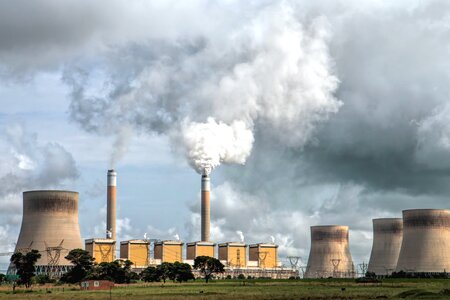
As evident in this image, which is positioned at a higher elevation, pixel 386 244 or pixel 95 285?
pixel 386 244

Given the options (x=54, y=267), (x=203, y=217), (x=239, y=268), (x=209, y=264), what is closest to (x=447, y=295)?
(x=209, y=264)

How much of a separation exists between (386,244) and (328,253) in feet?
33.8

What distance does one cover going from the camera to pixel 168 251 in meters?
140

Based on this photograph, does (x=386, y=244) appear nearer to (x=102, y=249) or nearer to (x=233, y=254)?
(x=233, y=254)

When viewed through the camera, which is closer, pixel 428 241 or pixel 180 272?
pixel 180 272

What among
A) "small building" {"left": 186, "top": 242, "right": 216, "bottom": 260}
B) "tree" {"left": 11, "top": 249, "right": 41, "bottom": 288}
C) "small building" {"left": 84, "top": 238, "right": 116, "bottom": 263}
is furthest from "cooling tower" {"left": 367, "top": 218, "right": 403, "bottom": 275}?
"tree" {"left": 11, "top": 249, "right": 41, "bottom": 288}

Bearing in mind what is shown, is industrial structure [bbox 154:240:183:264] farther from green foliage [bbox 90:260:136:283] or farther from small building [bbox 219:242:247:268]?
green foliage [bbox 90:260:136:283]

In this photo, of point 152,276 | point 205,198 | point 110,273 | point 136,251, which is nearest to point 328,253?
point 205,198

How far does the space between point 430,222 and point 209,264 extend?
105ft

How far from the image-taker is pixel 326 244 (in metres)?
138

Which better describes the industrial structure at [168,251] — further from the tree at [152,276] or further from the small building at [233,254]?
the tree at [152,276]

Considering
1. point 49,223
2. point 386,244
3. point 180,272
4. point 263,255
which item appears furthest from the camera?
point 263,255

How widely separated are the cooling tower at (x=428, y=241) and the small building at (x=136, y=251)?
4711 cm

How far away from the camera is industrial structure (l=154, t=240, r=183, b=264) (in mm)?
139000
